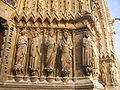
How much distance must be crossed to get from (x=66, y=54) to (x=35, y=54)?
109 cm

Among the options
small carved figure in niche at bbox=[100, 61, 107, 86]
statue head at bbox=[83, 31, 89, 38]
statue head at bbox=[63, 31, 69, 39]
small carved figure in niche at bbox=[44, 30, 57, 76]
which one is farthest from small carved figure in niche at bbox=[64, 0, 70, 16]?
small carved figure in niche at bbox=[100, 61, 107, 86]

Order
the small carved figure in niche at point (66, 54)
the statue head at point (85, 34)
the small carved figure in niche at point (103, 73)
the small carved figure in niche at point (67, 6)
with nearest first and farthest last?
the small carved figure in niche at point (66, 54) → the statue head at point (85, 34) → the small carved figure in niche at point (67, 6) → the small carved figure in niche at point (103, 73)

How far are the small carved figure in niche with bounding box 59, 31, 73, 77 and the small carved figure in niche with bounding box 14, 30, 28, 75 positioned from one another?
50.8 inches

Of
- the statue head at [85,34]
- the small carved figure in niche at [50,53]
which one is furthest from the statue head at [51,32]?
the statue head at [85,34]

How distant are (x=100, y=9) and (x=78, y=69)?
7017 millimetres

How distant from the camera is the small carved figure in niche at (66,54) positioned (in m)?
5.83

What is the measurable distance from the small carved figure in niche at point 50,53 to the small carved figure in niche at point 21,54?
76 cm

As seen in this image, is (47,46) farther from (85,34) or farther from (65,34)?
(85,34)

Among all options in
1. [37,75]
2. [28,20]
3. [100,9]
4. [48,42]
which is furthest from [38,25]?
[100,9]

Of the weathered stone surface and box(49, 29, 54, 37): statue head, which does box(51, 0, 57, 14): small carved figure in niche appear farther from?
box(49, 29, 54, 37): statue head

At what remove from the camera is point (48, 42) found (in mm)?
6172

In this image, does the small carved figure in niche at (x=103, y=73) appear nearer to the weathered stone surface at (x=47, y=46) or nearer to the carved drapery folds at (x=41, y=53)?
the weathered stone surface at (x=47, y=46)

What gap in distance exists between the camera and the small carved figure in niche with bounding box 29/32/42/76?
5840mm

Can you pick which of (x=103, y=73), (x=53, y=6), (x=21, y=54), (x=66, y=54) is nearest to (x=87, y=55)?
(x=66, y=54)
